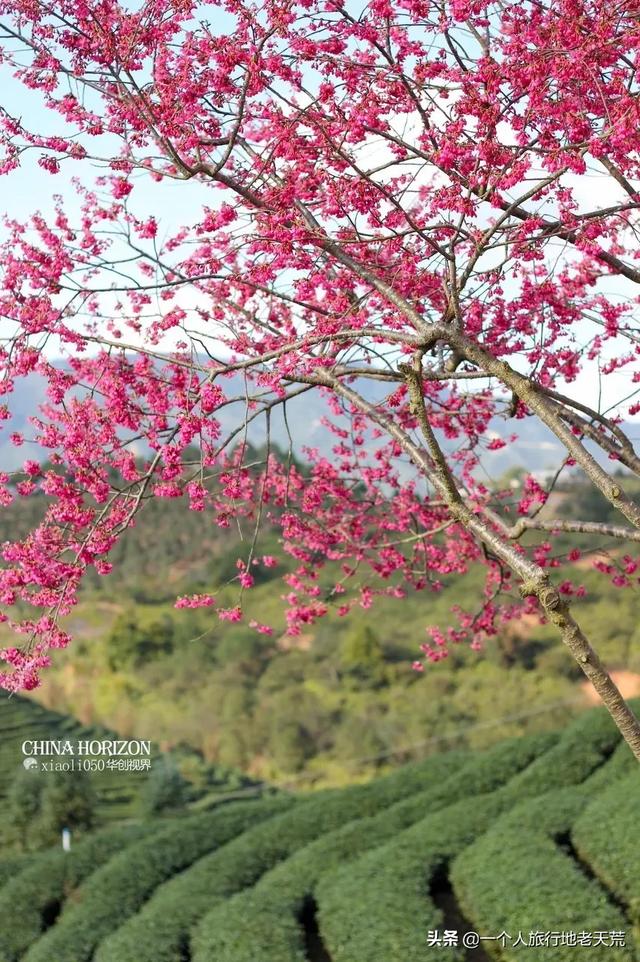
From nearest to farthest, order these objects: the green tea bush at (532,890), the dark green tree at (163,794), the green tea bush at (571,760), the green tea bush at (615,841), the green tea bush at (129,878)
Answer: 1. the green tea bush at (532,890)
2. the green tea bush at (615,841)
3. the green tea bush at (129,878)
4. the green tea bush at (571,760)
5. the dark green tree at (163,794)

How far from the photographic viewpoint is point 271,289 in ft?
14.6

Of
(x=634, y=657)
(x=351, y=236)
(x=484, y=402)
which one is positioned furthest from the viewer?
(x=634, y=657)

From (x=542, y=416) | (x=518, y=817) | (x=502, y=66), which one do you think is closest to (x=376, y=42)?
(x=502, y=66)

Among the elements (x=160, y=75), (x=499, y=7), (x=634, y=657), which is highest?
(x=634, y=657)

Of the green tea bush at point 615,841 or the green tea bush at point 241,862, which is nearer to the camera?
the green tea bush at point 615,841

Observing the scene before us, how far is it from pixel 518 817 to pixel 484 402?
2.78 metres

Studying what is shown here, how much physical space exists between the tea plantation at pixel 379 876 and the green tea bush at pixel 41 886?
1cm

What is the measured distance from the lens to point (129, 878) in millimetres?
6621

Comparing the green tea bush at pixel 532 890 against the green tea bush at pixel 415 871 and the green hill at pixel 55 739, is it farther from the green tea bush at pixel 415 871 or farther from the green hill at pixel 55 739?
the green hill at pixel 55 739

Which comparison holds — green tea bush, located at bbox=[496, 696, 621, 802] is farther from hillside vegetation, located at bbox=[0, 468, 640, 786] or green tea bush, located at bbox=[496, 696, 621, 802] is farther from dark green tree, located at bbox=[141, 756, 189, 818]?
hillside vegetation, located at bbox=[0, 468, 640, 786]

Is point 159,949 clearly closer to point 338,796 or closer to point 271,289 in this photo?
point 338,796

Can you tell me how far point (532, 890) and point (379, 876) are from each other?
97 cm

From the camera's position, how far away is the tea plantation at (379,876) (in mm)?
5199

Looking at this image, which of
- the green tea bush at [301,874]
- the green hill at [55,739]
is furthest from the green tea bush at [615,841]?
the green hill at [55,739]
